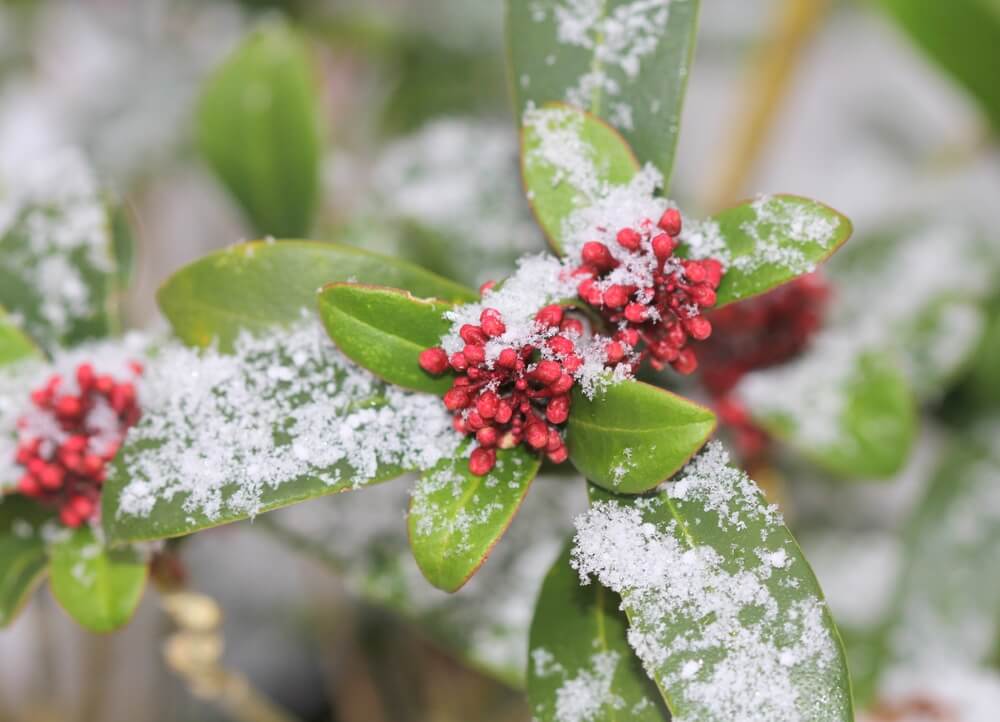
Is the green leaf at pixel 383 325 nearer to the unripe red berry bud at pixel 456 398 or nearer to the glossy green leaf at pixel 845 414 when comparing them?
the unripe red berry bud at pixel 456 398

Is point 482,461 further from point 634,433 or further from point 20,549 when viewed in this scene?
point 20,549

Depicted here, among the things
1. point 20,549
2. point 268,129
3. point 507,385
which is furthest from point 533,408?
point 268,129

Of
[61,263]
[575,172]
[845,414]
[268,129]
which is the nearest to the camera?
[575,172]

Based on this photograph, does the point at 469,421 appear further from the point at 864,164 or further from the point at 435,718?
the point at 864,164

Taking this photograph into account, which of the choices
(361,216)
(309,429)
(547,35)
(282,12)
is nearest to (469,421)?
(309,429)

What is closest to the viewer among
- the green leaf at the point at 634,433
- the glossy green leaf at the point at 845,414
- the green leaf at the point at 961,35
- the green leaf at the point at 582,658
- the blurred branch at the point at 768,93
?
the green leaf at the point at 634,433

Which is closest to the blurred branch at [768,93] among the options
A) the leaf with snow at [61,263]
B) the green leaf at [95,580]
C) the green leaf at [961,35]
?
the green leaf at [961,35]
